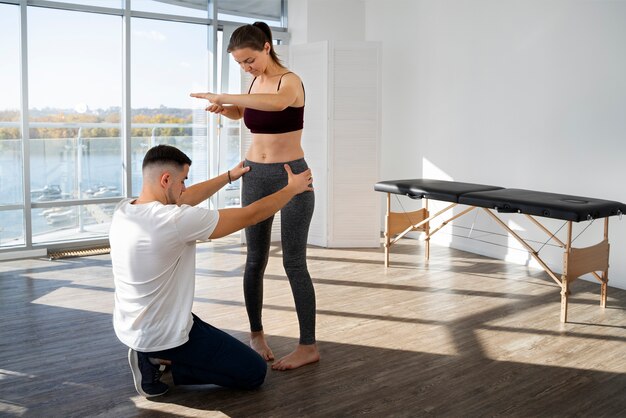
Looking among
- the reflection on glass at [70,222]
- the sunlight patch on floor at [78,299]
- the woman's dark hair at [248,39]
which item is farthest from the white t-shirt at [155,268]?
the reflection on glass at [70,222]

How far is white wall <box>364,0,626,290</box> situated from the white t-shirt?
2917 mm

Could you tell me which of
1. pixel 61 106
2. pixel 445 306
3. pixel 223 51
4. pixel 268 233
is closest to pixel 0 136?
pixel 61 106

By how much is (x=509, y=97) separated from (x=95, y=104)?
320 cm

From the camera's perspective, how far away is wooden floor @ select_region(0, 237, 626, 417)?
2.34 m

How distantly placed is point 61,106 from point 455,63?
3106 mm

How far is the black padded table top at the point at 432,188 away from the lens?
3.95 meters

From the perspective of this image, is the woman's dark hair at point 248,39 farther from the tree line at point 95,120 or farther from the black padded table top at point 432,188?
the tree line at point 95,120

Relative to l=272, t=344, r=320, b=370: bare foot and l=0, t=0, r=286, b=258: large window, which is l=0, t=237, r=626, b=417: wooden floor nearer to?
l=272, t=344, r=320, b=370: bare foot

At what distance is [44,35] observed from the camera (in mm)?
5004

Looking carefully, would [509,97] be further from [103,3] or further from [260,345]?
[103,3]

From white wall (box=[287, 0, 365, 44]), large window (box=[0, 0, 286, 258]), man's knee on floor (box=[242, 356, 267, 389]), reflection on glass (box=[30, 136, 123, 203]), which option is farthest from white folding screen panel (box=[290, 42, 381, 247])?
man's knee on floor (box=[242, 356, 267, 389])

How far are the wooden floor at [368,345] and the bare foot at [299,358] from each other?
5 centimetres

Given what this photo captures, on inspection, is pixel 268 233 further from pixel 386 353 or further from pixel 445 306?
pixel 445 306

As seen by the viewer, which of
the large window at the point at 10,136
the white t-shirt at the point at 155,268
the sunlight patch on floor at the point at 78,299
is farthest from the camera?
the large window at the point at 10,136
